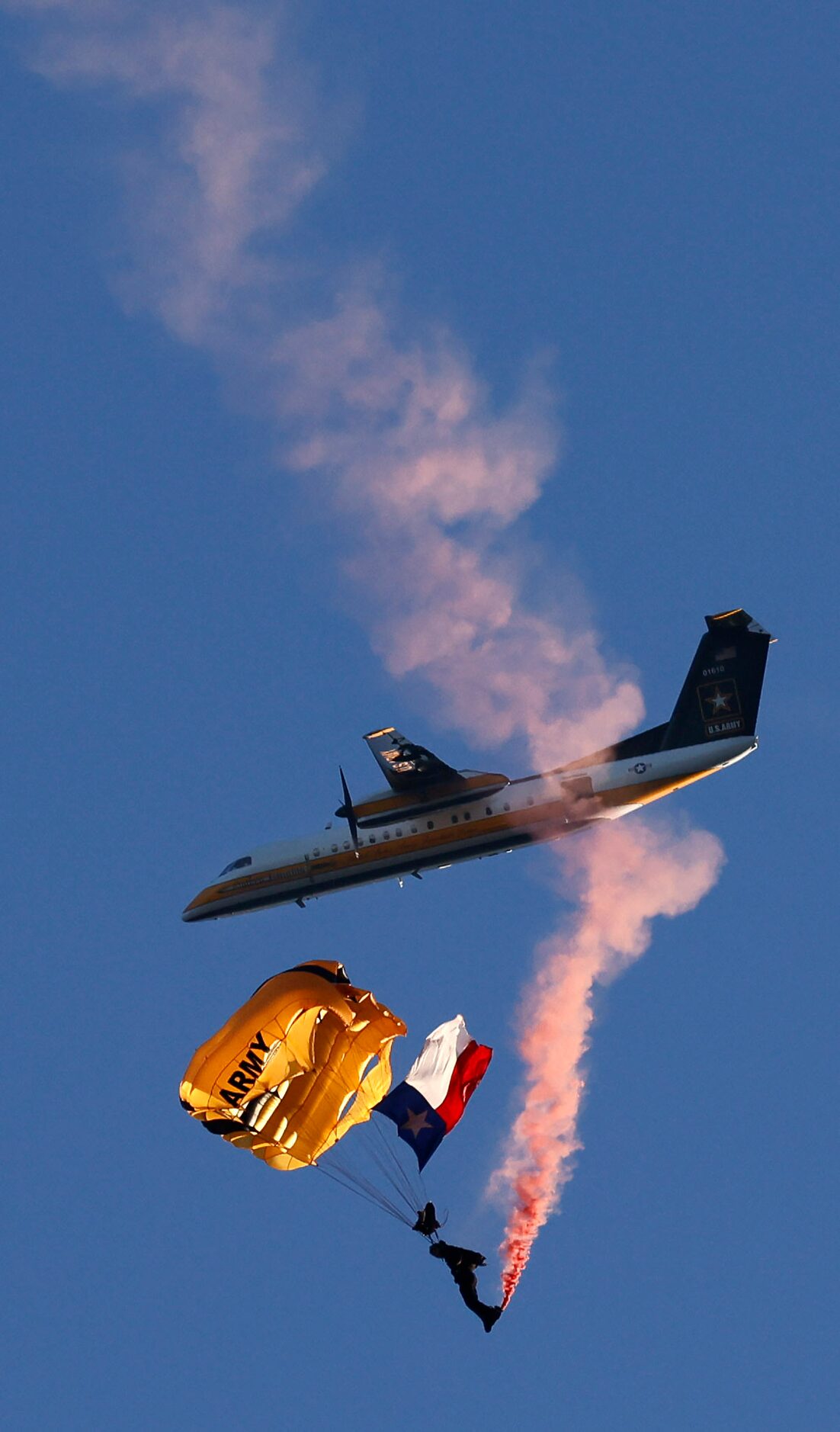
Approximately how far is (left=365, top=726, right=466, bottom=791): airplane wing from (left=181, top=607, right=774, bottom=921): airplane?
43 millimetres

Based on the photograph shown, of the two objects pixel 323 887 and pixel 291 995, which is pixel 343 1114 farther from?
pixel 323 887

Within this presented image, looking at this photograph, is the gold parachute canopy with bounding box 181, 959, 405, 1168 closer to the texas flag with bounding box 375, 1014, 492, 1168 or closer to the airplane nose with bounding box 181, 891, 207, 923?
the texas flag with bounding box 375, 1014, 492, 1168

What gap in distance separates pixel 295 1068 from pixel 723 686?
29935 mm

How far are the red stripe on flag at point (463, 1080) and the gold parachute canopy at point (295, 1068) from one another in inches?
70.5

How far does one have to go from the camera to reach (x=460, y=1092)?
42719 millimetres

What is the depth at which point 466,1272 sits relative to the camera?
3606 cm

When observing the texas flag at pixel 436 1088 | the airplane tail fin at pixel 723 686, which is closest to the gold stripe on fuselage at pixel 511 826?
the airplane tail fin at pixel 723 686

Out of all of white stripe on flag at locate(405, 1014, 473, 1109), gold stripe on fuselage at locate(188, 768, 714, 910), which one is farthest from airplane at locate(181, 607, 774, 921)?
white stripe on flag at locate(405, 1014, 473, 1109)

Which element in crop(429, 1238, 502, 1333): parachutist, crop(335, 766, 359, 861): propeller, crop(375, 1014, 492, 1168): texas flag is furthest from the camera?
crop(335, 766, 359, 861): propeller

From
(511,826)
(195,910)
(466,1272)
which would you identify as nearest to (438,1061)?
(466,1272)

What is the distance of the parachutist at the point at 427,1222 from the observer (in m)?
36.4

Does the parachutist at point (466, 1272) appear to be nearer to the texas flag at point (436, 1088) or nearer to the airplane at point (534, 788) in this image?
the texas flag at point (436, 1088)

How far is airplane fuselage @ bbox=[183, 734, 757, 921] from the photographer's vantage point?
62.9 metres

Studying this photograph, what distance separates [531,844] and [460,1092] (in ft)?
72.2
